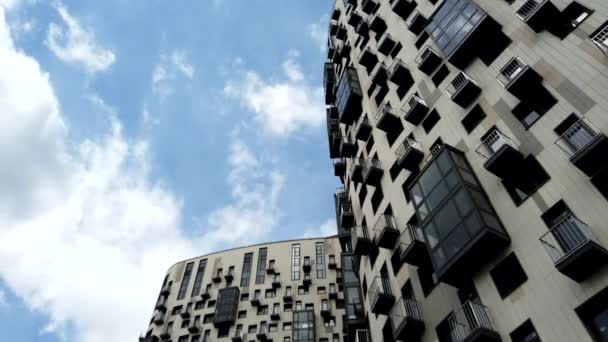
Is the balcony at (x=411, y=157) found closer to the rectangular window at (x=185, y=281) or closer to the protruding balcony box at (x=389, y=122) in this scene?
the protruding balcony box at (x=389, y=122)

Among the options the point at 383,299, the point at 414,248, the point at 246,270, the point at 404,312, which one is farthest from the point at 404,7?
the point at 246,270

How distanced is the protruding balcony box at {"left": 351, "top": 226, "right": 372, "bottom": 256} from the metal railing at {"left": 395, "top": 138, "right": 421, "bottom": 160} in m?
6.05

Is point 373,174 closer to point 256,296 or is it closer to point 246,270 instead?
point 256,296

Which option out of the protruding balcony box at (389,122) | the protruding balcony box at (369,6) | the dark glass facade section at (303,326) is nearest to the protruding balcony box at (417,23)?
the protruding balcony box at (389,122)

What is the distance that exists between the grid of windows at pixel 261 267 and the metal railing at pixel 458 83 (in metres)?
38.5

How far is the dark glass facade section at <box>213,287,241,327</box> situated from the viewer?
50456 millimetres

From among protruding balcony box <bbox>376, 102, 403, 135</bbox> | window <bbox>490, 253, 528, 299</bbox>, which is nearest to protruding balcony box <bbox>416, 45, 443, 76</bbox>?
protruding balcony box <bbox>376, 102, 403, 135</bbox>

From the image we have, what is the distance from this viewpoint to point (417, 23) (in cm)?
3014

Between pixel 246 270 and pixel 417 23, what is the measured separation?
130 feet

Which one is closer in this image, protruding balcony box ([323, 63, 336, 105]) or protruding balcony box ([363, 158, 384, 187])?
protruding balcony box ([363, 158, 384, 187])

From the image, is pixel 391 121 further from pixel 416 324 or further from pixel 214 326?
pixel 214 326

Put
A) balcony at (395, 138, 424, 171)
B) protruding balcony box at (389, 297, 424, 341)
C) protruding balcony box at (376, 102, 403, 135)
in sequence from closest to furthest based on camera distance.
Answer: protruding balcony box at (389, 297, 424, 341) < balcony at (395, 138, 424, 171) < protruding balcony box at (376, 102, 403, 135)

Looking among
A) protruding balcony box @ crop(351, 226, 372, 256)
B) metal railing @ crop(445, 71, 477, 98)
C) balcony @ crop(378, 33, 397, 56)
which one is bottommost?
protruding balcony box @ crop(351, 226, 372, 256)

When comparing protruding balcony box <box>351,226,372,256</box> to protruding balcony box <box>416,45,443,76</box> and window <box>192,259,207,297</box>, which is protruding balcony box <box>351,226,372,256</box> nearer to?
protruding balcony box <box>416,45,443,76</box>
